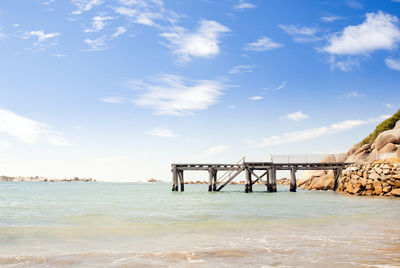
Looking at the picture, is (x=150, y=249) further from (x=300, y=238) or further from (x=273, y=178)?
(x=273, y=178)

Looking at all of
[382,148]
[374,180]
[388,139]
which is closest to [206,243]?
[374,180]

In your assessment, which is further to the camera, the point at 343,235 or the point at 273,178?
the point at 273,178

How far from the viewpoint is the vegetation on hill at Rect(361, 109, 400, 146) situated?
5735 centimetres

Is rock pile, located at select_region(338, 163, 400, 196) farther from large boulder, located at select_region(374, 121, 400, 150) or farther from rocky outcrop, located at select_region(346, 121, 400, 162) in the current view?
large boulder, located at select_region(374, 121, 400, 150)

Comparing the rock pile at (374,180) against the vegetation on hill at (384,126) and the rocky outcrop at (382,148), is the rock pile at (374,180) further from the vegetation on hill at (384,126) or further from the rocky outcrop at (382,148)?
the vegetation on hill at (384,126)

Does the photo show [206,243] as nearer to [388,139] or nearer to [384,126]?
[388,139]

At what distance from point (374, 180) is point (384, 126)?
1266 inches

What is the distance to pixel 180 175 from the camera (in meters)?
42.8

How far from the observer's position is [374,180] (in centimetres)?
3189

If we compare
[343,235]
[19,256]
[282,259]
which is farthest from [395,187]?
[19,256]

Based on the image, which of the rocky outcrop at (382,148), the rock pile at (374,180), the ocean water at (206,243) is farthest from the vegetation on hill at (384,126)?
the ocean water at (206,243)

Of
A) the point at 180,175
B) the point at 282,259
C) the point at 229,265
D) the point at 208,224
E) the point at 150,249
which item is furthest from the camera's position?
the point at 180,175

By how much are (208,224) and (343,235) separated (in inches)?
202

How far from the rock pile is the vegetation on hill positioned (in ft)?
88.8
